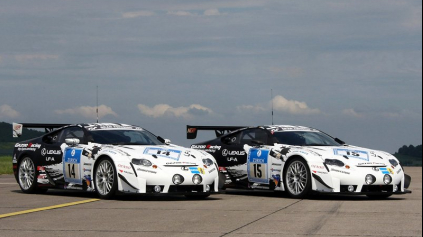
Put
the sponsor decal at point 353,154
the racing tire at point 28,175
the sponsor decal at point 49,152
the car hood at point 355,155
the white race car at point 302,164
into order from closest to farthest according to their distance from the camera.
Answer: the white race car at point 302,164, the car hood at point 355,155, the sponsor decal at point 353,154, the sponsor decal at point 49,152, the racing tire at point 28,175

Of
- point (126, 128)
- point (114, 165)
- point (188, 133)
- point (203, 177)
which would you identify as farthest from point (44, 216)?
point (188, 133)

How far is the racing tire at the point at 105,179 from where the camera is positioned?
43.2 feet

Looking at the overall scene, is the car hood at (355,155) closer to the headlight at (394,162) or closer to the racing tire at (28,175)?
the headlight at (394,162)

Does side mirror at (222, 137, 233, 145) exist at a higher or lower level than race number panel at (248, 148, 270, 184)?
higher

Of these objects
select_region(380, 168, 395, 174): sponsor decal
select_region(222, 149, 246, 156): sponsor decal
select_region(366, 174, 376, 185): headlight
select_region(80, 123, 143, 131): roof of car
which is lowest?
select_region(366, 174, 376, 185): headlight

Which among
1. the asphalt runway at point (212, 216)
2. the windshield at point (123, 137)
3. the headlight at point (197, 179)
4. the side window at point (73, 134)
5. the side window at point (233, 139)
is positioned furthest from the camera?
the side window at point (233, 139)

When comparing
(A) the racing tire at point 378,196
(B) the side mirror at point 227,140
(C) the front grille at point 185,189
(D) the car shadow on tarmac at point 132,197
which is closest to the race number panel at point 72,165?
(D) the car shadow on tarmac at point 132,197

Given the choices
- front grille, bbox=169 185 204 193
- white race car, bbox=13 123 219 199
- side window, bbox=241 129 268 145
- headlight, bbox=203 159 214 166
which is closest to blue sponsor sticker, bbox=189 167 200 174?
white race car, bbox=13 123 219 199

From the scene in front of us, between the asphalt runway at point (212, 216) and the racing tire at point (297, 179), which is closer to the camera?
the asphalt runway at point (212, 216)

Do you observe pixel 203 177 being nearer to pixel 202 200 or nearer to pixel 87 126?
pixel 202 200

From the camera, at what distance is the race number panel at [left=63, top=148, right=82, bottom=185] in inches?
556

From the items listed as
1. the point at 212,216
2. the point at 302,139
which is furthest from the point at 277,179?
the point at 212,216

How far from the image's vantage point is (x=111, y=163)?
13289 millimetres

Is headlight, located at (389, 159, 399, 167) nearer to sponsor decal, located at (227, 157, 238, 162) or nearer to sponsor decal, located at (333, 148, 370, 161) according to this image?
sponsor decal, located at (333, 148, 370, 161)
